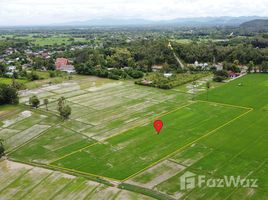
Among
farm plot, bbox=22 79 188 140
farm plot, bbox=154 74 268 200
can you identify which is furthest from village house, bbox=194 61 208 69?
farm plot, bbox=154 74 268 200

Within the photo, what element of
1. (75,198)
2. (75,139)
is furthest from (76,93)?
(75,198)

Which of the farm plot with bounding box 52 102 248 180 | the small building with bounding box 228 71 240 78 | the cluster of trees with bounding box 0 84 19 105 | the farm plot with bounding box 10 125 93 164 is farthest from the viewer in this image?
the small building with bounding box 228 71 240 78

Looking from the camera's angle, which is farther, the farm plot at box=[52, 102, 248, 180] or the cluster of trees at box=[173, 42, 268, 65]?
the cluster of trees at box=[173, 42, 268, 65]

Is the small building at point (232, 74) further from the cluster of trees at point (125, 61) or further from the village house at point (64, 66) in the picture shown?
the village house at point (64, 66)

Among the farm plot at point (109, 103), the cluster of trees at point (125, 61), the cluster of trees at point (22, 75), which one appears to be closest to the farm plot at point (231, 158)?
the farm plot at point (109, 103)

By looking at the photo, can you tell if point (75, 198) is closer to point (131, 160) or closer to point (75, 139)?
point (131, 160)

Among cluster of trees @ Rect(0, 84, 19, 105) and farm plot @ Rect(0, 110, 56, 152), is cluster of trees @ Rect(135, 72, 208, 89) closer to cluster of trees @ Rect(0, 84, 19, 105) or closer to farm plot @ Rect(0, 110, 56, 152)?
farm plot @ Rect(0, 110, 56, 152)

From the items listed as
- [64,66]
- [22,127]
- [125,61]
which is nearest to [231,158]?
[22,127]
